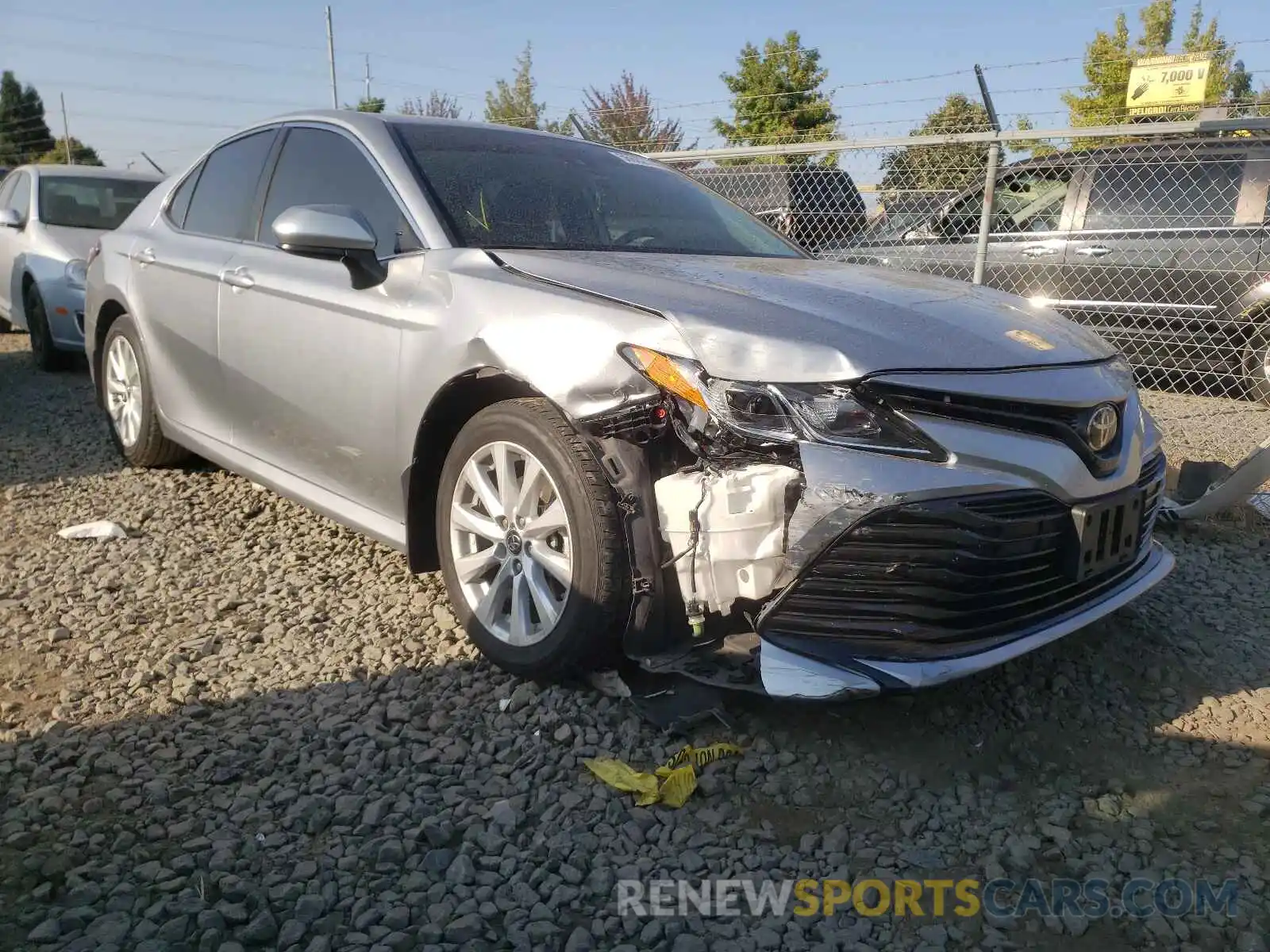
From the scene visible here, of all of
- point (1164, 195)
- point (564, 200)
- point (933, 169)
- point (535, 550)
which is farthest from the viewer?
point (933, 169)

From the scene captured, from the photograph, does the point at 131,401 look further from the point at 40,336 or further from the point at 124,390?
the point at 40,336

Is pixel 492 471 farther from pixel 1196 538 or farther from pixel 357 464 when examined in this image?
pixel 1196 538

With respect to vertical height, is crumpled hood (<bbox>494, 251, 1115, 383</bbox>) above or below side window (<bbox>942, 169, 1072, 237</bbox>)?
below

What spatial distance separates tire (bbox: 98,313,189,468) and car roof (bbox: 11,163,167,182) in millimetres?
4047

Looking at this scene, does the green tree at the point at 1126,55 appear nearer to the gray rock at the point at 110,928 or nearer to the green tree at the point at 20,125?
the gray rock at the point at 110,928

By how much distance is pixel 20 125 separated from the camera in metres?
48.6

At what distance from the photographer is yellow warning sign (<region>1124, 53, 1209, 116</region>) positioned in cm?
1059

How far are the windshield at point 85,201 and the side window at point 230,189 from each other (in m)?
4.50

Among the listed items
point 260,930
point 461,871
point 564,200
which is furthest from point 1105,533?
point 260,930

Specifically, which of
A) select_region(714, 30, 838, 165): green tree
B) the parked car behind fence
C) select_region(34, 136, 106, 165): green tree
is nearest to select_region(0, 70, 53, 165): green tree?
select_region(34, 136, 106, 165): green tree

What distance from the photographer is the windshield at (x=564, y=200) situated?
3.36 meters

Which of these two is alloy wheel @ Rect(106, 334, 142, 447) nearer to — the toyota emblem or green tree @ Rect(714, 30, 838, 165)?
the toyota emblem

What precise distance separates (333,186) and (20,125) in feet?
180

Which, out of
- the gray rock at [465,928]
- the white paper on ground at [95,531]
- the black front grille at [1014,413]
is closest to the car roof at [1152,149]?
the black front grille at [1014,413]
